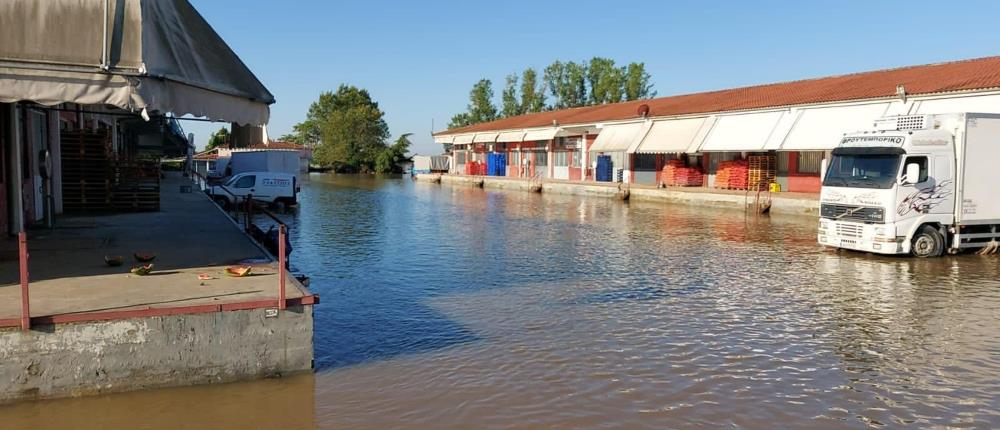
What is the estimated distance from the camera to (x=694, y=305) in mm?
11188

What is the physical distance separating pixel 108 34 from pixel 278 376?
12.8 feet

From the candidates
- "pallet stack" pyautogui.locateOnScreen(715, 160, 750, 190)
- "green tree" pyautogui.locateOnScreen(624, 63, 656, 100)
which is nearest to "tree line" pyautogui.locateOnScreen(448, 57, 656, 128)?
"green tree" pyautogui.locateOnScreen(624, 63, 656, 100)

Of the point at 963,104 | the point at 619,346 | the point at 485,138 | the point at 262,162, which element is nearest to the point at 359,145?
the point at 485,138

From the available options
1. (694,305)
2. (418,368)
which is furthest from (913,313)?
(418,368)

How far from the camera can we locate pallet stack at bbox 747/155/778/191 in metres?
33.3

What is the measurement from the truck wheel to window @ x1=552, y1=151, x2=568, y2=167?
118 ft

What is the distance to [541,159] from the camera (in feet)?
180

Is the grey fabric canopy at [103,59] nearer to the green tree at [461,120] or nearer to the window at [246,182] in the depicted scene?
the window at [246,182]

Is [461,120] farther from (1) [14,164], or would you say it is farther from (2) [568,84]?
(1) [14,164]

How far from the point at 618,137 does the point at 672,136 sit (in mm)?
5131

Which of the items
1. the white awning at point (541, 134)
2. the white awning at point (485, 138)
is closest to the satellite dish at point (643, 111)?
the white awning at point (541, 134)

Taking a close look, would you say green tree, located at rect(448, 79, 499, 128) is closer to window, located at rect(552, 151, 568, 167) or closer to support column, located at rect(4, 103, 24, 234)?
window, located at rect(552, 151, 568, 167)

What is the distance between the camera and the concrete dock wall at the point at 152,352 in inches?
245

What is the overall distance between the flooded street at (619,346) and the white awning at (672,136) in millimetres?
19524
